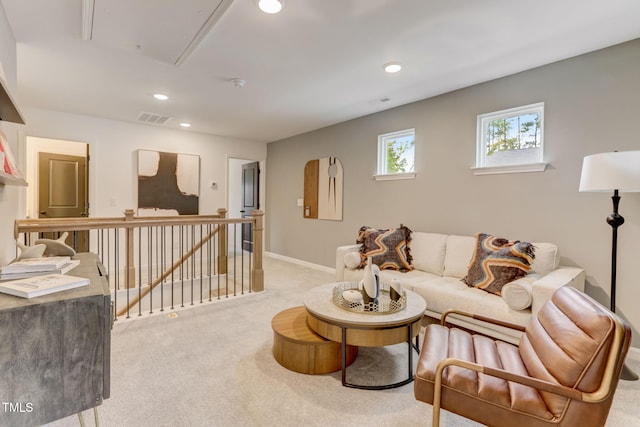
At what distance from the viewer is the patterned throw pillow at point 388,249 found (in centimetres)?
337

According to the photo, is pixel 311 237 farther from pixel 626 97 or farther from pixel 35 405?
pixel 35 405

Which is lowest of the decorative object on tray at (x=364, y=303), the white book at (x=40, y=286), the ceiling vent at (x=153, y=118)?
the decorative object on tray at (x=364, y=303)

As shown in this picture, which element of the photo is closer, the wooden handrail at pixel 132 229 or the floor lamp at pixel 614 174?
the floor lamp at pixel 614 174

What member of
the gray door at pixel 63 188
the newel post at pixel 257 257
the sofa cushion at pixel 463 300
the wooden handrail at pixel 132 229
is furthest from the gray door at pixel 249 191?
the sofa cushion at pixel 463 300

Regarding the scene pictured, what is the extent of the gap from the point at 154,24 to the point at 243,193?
16.9ft

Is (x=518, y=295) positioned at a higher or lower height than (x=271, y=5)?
lower

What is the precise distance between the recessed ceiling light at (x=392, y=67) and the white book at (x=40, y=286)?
274 cm

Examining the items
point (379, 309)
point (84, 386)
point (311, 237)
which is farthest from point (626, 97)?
point (311, 237)

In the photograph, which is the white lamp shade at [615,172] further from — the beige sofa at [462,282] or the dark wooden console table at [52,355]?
the dark wooden console table at [52,355]

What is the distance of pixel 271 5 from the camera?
1959mm

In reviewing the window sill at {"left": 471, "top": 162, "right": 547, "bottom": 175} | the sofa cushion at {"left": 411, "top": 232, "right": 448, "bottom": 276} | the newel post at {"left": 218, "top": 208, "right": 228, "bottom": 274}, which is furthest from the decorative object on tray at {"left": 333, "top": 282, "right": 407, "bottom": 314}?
the newel post at {"left": 218, "top": 208, "right": 228, "bottom": 274}

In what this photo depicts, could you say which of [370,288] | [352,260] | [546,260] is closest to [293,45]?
[370,288]

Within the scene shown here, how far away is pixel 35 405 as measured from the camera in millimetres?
998

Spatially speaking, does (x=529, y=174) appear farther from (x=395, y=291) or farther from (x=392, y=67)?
(x=395, y=291)
